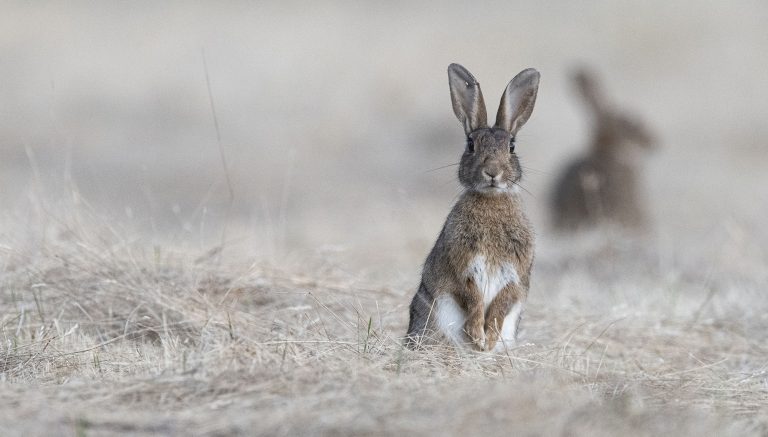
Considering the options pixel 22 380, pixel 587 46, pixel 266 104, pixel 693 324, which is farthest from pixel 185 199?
pixel 587 46

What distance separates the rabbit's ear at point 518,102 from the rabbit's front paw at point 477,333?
0.95 metres

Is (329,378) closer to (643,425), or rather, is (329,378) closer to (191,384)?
(191,384)

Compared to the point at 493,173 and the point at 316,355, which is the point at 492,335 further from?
the point at 316,355

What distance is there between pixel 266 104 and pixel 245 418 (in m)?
16.0

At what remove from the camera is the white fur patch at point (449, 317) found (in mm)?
5453

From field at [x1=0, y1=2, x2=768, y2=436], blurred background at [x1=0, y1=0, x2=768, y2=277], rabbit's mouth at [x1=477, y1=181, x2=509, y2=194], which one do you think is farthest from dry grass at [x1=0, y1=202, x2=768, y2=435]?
blurred background at [x1=0, y1=0, x2=768, y2=277]

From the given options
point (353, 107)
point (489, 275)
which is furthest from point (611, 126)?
point (353, 107)

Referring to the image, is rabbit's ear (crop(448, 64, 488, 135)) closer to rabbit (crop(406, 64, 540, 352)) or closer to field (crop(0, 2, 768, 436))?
rabbit (crop(406, 64, 540, 352))

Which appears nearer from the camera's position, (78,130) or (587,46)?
(78,130)

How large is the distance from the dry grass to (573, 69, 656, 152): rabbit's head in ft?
9.74

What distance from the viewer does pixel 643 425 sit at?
3.85 metres

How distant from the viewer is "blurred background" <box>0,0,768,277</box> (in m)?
12.6

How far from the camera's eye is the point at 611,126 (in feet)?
38.5

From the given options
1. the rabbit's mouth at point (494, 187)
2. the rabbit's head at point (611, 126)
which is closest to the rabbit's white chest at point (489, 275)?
the rabbit's mouth at point (494, 187)
